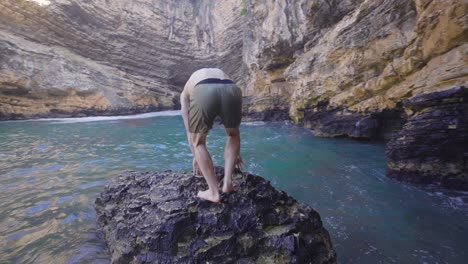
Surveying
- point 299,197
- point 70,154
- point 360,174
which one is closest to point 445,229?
point 299,197

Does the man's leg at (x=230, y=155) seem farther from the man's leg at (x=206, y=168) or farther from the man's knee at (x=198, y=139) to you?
the man's knee at (x=198, y=139)

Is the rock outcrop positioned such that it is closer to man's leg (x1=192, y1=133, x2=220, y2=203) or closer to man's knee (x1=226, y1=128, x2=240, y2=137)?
man's knee (x1=226, y1=128, x2=240, y2=137)

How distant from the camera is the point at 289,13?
41.4 feet

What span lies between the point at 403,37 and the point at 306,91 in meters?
4.18

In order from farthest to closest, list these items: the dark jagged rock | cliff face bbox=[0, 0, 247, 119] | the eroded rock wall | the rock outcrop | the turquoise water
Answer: cliff face bbox=[0, 0, 247, 119]
the rock outcrop
the eroded rock wall
the dark jagged rock
the turquoise water

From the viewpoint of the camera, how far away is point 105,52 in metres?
21.1

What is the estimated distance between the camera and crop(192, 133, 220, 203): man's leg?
210cm

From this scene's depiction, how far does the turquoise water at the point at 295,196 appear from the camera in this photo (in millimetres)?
2373

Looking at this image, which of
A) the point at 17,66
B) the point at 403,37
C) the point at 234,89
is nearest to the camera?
the point at 234,89

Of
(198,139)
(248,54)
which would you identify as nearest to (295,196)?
(198,139)

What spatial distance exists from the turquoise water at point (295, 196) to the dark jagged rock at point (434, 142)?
30cm

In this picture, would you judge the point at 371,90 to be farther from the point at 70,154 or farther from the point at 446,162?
the point at 70,154

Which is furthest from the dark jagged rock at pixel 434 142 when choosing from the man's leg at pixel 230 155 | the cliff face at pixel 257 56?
the man's leg at pixel 230 155

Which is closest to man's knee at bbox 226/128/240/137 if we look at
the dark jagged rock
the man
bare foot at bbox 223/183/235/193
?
the man
